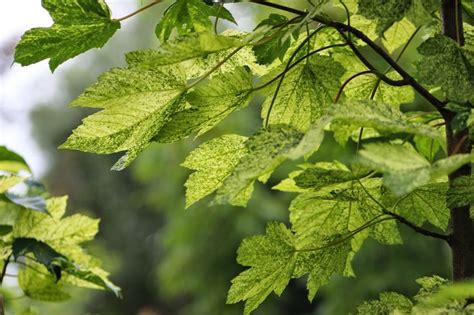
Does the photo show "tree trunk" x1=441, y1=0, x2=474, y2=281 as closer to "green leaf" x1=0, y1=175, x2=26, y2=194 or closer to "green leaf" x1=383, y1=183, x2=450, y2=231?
"green leaf" x1=383, y1=183, x2=450, y2=231

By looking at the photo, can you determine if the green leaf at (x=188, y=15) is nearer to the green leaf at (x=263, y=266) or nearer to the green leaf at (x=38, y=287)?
the green leaf at (x=263, y=266)

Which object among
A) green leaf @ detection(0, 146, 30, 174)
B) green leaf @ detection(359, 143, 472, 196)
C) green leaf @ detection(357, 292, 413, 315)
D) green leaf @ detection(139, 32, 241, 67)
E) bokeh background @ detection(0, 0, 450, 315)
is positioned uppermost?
green leaf @ detection(139, 32, 241, 67)


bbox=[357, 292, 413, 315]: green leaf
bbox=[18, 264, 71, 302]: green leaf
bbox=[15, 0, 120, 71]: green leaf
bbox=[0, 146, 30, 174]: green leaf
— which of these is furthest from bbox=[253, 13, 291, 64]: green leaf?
bbox=[18, 264, 71, 302]: green leaf

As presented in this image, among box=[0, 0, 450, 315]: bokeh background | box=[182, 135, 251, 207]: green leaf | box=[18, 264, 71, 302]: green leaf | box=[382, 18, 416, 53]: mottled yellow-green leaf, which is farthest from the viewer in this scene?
box=[0, 0, 450, 315]: bokeh background

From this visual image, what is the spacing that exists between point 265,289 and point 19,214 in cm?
49

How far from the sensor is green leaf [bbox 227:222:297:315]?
70cm

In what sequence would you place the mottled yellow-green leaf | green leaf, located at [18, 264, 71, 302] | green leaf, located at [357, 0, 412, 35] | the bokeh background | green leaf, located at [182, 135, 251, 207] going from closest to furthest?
green leaf, located at [357, 0, 412, 35] → green leaf, located at [182, 135, 251, 207] → the mottled yellow-green leaf → green leaf, located at [18, 264, 71, 302] → the bokeh background

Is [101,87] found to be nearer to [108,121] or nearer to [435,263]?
[108,121]

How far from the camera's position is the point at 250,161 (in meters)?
0.54

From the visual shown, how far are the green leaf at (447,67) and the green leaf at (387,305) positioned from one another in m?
0.19

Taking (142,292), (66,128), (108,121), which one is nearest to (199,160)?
(108,121)

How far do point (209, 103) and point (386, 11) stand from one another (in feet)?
0.58

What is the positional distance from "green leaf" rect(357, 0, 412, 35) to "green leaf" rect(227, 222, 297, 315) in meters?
0.23

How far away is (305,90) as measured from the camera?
72 centimetres
